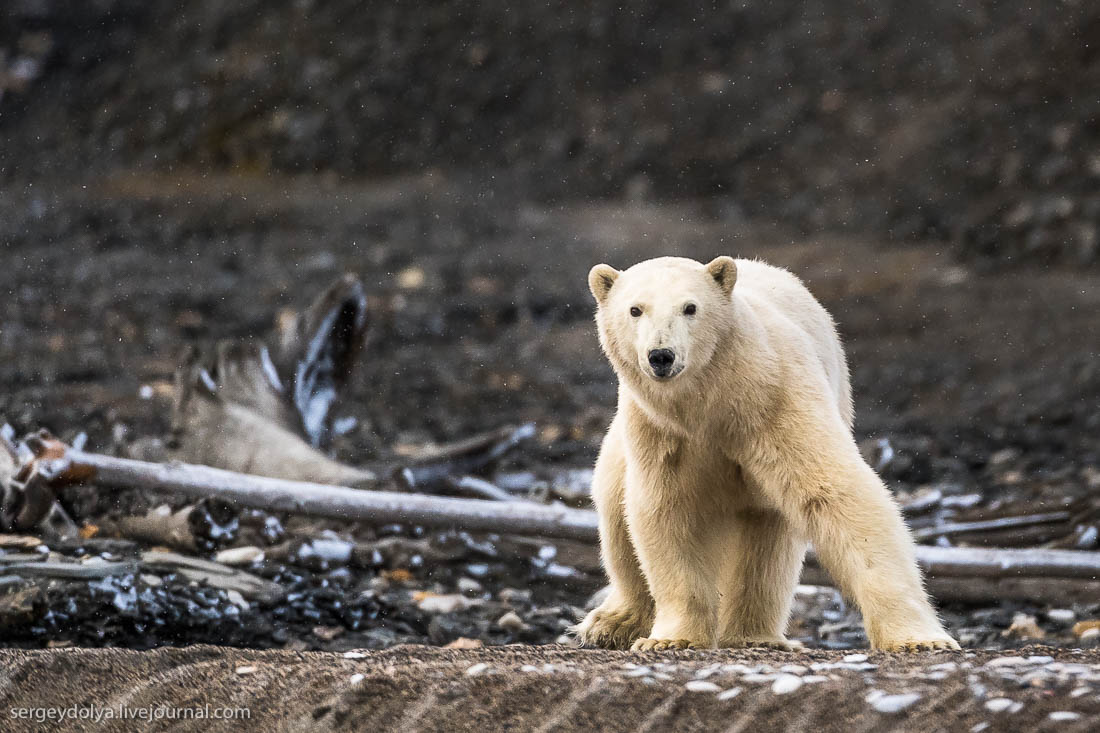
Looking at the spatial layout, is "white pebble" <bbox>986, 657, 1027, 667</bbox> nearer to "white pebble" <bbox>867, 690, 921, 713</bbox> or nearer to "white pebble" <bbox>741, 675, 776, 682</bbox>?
"white pebble" <bbox>867, 690, 921, 713</bbox>

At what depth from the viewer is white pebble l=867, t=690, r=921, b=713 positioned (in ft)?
9.59

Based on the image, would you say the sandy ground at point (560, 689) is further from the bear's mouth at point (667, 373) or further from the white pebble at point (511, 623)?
the white pebble at point (511, 623)

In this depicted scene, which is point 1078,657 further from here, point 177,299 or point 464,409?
point 177,299

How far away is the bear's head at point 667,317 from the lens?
11.0ft

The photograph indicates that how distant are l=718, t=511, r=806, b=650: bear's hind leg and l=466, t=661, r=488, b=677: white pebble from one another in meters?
1.00

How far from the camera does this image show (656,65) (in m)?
18.2

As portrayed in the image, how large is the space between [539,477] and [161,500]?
249cm

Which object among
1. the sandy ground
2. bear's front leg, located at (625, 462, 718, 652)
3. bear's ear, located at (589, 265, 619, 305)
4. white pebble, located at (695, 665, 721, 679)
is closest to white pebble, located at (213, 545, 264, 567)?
the sandy ground

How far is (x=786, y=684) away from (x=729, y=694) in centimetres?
15

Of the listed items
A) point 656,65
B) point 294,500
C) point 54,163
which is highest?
point 656,65

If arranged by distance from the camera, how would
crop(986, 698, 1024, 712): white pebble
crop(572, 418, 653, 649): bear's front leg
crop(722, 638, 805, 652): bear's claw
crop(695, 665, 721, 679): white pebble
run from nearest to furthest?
crop(986, 698, 1024, 712): white pebble, crop(695, 665, 721, 679): white pebble, crop(722, 638, 805, 652): bear's claw, crop(572, 418, 653, 649): bear's front leg

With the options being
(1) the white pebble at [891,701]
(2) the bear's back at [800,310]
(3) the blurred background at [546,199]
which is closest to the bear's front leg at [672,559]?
(2) the bear's back at [800,310]

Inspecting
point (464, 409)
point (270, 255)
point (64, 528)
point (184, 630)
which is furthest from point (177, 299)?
point (184, 630)

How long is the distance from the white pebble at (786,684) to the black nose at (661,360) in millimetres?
849
